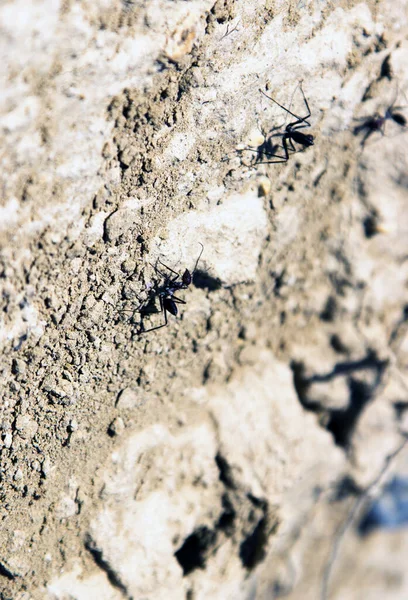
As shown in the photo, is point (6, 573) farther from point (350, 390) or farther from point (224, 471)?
point (350, 390)

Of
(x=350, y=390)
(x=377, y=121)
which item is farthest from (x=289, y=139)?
(x=350, y=390)

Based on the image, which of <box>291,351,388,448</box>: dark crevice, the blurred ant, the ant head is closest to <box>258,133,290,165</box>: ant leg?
the blurred ant

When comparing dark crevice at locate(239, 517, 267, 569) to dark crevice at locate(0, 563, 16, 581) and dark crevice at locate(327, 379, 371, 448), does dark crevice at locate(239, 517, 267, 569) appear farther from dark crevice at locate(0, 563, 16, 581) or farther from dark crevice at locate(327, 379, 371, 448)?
dark crevice at locate(0, 563, 16, 581)

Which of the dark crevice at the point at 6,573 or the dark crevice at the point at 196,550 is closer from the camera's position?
the dark crevice at the point at 6,573

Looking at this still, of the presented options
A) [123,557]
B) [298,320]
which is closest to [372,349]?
[298,320]

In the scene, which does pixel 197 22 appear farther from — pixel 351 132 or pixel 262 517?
pixel 262 517

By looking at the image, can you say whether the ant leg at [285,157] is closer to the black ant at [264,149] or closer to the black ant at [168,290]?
the black ant at [264,149]

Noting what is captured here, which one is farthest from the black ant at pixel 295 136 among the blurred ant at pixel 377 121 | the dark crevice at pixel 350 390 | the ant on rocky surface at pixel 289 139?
the dark crevice at pixel 350 390
